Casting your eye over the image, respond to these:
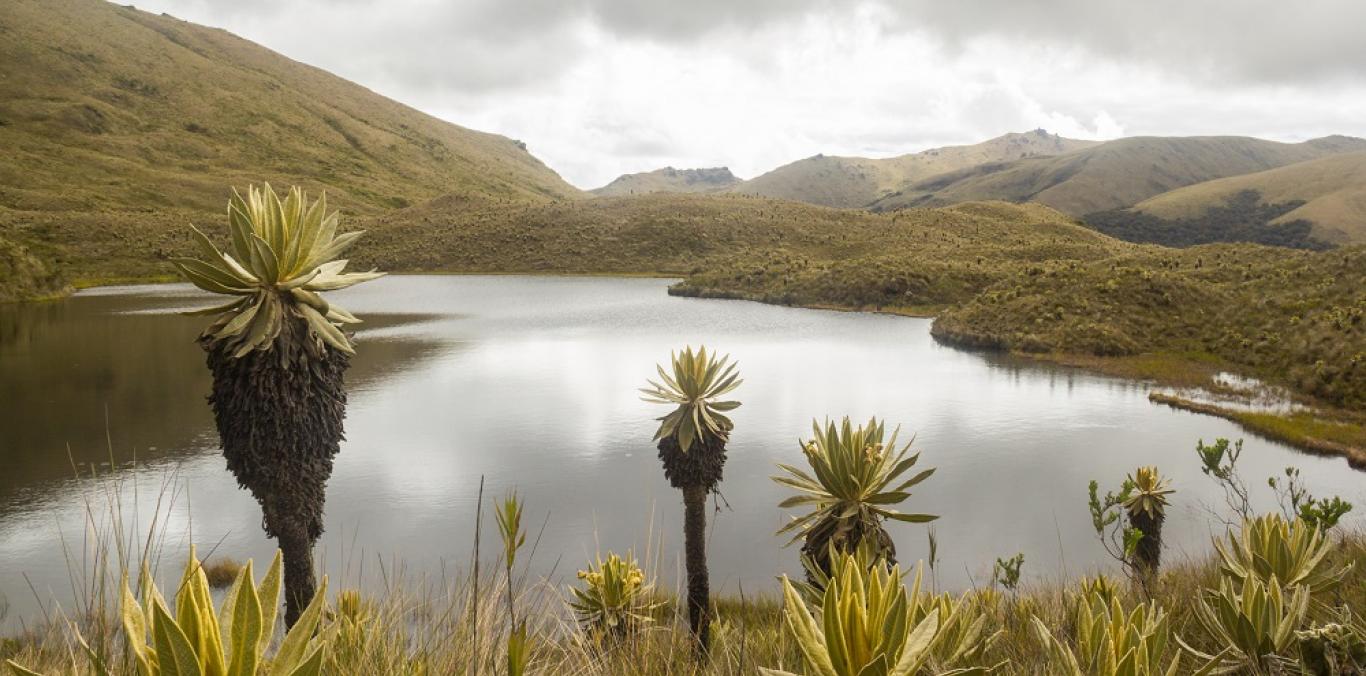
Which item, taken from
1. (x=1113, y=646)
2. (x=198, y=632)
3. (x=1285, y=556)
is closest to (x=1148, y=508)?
(x=1285, y=556)

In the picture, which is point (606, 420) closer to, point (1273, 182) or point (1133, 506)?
point (1133, 506)

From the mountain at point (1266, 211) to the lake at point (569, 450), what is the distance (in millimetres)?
135002

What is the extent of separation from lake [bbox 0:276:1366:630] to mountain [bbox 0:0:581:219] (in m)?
90.0

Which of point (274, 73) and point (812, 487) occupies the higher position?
point (274, 73)

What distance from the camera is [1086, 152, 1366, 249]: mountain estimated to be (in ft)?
416

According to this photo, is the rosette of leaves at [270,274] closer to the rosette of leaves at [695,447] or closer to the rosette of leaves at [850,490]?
the rosette of leaves at [695,447]

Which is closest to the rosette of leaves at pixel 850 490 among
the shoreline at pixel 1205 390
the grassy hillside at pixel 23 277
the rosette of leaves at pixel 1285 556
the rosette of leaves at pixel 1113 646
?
the rosette of leaves at pixel 1285 556

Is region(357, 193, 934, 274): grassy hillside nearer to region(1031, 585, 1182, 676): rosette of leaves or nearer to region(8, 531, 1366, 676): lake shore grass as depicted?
region(8, 531, 1366, 676): lake shore grass

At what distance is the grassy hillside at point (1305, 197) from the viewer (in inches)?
4978

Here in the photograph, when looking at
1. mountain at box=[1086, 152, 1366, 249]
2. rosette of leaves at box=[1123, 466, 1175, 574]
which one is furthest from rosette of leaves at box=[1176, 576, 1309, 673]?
mountain at box=[1086, 152, 1366, 249]

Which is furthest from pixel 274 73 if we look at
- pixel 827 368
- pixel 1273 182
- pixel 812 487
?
pixel 1273 182

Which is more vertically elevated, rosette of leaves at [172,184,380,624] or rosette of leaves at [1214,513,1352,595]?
rosette of leaves at [172,184,380,624]

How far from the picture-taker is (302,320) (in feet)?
18.7

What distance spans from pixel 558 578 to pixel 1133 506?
27.4 ft
